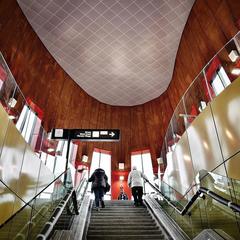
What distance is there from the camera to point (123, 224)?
21.0 feet

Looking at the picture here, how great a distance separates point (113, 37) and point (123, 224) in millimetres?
9529

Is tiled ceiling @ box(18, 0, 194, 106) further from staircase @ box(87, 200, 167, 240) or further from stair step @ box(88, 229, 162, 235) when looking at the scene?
stair step @ box(88, 229, 162, 235)

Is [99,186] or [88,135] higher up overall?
[88,135]

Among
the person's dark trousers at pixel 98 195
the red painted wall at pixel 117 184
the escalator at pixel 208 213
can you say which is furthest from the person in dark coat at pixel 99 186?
the red painted wall at pixel 117 184

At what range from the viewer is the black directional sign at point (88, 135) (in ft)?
32.2

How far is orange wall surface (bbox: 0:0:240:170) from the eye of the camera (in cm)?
1072

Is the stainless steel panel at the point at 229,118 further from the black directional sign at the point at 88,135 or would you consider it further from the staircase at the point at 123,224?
the black directional sign at the point at 88,135

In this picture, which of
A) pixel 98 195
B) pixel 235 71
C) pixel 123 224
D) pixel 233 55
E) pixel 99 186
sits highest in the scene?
pixel 233 55

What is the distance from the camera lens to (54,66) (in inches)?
584

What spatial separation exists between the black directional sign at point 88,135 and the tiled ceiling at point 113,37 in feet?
18.1

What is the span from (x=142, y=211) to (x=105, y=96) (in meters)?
11.4

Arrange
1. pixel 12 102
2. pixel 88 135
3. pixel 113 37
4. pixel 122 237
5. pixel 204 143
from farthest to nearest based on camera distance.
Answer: pixel 113 37 < pixel 88 135 < pixel 204 143 < pixel 12 102 < pixel 122 237

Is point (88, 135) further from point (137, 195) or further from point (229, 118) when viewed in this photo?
point (229, 118)

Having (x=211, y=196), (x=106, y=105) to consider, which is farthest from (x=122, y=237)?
(x=106, y=105)
